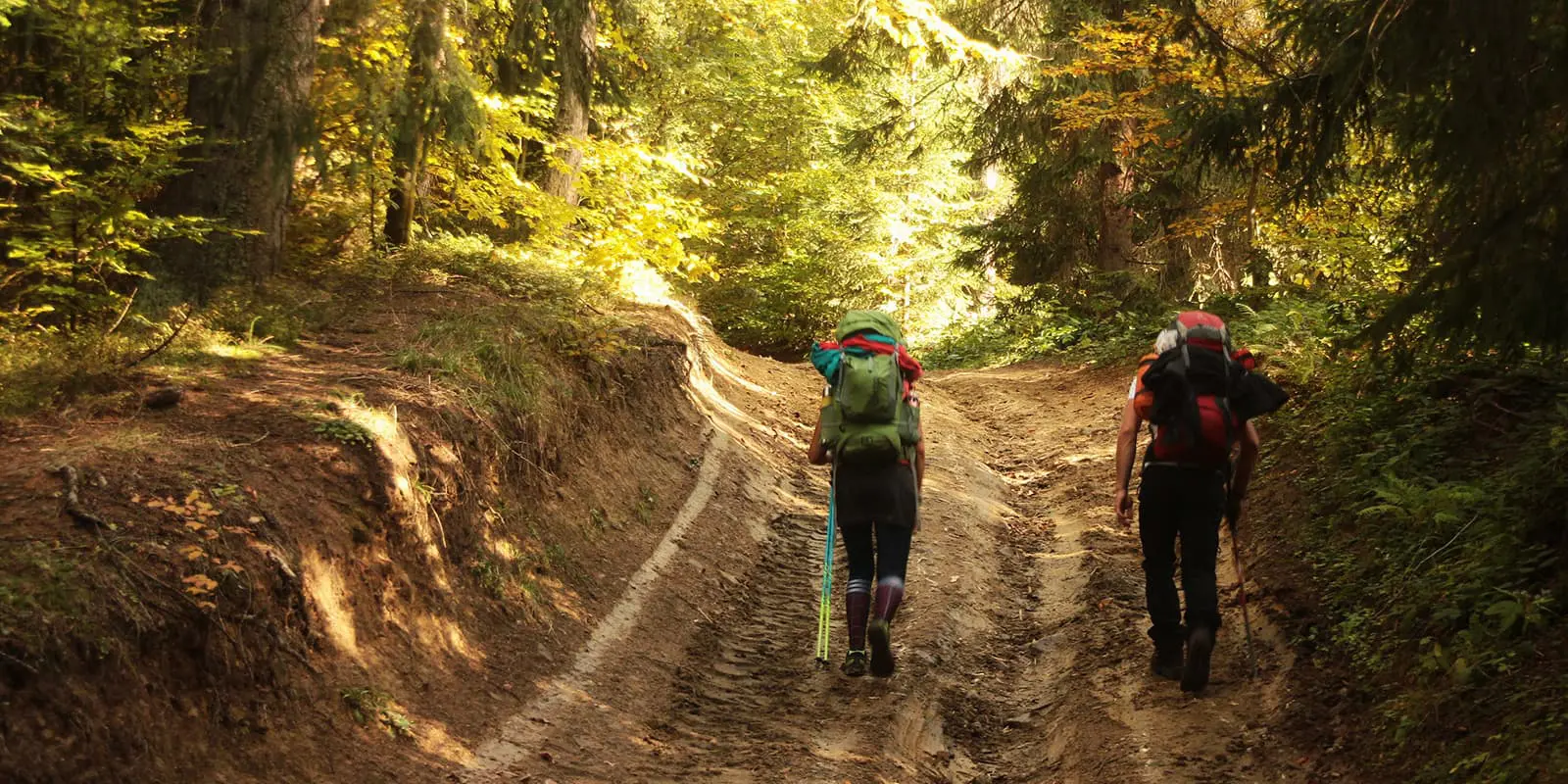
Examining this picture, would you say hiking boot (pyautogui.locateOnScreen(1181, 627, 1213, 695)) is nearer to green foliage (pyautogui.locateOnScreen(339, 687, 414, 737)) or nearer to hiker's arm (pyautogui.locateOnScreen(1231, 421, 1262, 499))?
hiker's arm (pyautogui.locateOnScreen(1231, 421, 1262, 499))

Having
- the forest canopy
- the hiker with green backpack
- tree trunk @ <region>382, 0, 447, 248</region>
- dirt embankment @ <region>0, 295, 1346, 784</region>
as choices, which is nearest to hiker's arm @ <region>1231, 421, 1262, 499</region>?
dirt embankment @ <region>0, 295, 1346, 784</region>

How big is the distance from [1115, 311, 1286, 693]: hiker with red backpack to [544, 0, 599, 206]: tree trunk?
253 inches

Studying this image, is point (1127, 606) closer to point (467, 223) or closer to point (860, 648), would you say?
point (860, 648)

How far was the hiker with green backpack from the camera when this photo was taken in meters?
6.59

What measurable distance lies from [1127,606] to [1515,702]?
10.5 feet

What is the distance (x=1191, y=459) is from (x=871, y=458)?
1.73 m

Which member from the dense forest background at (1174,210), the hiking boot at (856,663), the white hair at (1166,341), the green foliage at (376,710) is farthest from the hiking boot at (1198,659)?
the green foliage at (376,710)

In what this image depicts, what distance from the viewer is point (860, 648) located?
6.79m

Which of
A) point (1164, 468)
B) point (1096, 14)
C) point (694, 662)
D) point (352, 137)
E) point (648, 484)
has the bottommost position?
point (694, 662)

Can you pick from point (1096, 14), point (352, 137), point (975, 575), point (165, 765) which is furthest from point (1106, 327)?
point (165, 765)

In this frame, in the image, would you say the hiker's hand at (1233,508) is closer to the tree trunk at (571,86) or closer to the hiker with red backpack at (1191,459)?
the hiker with red backpack at (1191,459)

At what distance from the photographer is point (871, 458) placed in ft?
21.6

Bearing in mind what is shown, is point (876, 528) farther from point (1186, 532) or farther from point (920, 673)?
point (1186, 532)

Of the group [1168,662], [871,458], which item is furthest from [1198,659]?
[871,458]
